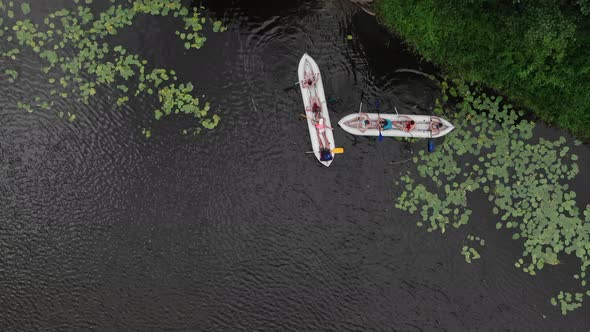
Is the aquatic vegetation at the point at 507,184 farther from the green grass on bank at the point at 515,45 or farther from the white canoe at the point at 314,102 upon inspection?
the white canoe at the point at 314,102

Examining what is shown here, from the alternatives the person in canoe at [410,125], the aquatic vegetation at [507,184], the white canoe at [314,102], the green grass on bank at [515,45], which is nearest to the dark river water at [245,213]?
the white canoe at [314,102]

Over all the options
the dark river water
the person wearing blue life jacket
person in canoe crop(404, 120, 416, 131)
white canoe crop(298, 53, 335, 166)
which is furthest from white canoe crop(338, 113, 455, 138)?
white canoe crop(298, 53, 335, 166)

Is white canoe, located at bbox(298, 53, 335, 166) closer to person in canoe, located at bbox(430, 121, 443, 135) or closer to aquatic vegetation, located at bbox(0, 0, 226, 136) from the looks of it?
aquatic vegetation, located at bbox(0, 0, 226, 136)

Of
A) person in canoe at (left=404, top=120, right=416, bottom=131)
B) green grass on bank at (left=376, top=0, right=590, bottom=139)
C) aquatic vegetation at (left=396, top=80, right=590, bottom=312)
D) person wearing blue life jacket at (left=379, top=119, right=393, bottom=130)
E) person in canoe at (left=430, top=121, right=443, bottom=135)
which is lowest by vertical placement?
aquatic vegetation at (left=396, top=80, right=590, bottom=312)

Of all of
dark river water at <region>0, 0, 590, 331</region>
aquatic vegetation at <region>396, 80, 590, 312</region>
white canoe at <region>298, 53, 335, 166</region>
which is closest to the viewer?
dark river water at <region>0, 0, 590, 331</region>

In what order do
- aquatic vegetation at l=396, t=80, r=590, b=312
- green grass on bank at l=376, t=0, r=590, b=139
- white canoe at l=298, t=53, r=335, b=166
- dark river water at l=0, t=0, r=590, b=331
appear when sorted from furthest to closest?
aquatic vegetation at l=396, t=80, r=590, b=312
white canoe at l=298, t=53, r=335, b=166
dark river water at l=0, t=0, r=590, b=331
green grass on bank at l=376, t=0, r=590, b=139

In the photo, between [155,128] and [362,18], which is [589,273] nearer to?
[362,18]

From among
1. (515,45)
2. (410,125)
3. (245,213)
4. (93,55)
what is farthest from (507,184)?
(93,55)
